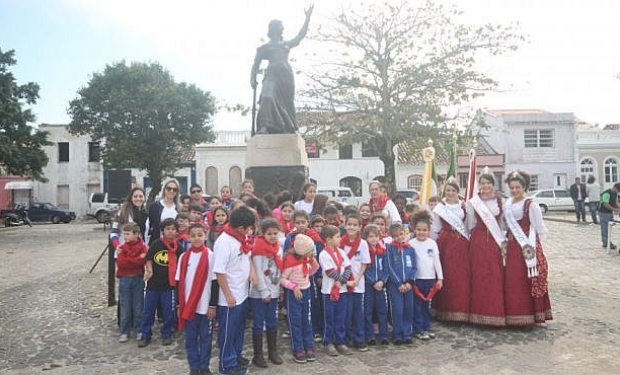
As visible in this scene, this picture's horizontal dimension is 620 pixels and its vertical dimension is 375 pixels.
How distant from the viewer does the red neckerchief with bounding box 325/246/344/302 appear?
4.29m

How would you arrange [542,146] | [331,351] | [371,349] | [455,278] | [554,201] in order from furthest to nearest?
[542,146] < [554,201] < [455,278] < [371,349] < [331,351]

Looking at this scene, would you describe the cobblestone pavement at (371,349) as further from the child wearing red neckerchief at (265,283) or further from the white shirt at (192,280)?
the white shirt at (192,280)

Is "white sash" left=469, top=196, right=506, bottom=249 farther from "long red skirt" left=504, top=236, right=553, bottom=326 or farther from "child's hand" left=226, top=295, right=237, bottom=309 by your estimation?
"child's hand" left=226, top=295, right=237, bottom=309

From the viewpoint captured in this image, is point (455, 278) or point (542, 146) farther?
point (542, 146)

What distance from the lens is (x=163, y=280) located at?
4.70m

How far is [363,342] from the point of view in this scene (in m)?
4.43

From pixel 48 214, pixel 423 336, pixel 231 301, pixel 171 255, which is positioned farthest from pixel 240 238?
pixel 48 214

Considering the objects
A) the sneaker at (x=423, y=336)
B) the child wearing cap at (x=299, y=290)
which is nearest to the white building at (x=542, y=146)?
the sneaker at (x=423, y=336)

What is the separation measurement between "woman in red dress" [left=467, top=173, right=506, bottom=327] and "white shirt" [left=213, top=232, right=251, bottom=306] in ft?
7.86

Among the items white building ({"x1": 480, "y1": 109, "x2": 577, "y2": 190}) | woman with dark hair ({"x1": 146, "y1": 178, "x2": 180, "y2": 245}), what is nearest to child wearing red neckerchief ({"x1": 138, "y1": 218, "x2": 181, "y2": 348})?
woman with dark hair ({"x1": 146, "y1": 178, "x2": 180, "y2": 245})

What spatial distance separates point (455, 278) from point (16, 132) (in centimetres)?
1825

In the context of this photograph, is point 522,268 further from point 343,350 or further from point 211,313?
point 211,313

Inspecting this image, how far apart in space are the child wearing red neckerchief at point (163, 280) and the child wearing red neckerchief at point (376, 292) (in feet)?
6.10

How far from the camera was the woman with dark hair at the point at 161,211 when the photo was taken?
5242mm
